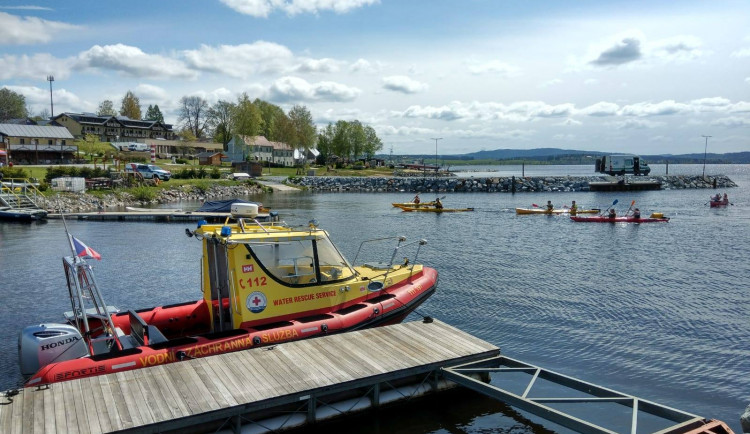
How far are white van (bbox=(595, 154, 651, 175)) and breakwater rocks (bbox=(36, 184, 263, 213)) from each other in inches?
2392

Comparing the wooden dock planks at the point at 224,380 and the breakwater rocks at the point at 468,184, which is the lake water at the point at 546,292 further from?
the breakwater rocks at the point at 468,184

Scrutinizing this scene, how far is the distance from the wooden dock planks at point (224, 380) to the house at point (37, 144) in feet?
244

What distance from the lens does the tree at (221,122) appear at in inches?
4614

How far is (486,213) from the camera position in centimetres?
5066

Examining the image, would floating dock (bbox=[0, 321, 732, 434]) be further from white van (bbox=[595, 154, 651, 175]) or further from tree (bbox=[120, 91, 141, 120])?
tree (bbox=[120, 91, 141, 120])

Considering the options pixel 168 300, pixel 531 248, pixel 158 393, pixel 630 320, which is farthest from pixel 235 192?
pixel 158 393

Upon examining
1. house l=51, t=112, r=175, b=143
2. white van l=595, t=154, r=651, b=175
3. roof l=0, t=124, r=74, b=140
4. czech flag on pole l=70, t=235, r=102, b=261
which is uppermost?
house l=51, t=112, r=175, b=143

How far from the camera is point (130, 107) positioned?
134m

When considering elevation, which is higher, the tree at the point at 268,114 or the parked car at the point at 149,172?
the tree at the point at 268,114

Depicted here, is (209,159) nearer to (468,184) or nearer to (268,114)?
(268,114)

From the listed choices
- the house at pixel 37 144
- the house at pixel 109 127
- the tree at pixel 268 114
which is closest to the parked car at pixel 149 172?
the house at pixel 37 144

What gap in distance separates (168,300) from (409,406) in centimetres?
1150

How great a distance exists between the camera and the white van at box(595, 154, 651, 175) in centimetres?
9981

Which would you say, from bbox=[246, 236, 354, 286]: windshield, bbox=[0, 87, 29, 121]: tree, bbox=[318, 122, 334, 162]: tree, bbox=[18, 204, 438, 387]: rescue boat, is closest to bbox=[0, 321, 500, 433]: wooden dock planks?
bbox=[18, 204, 438, 387]: rescue boat
